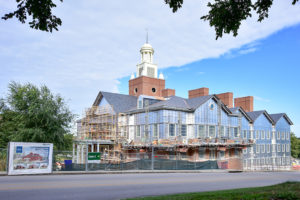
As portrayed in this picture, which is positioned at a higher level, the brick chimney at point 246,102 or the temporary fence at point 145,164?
the brick chimney at point 246,102

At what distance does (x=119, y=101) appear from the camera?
47125 millimetres

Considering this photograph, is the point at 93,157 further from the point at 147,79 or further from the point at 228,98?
the point at 228,98

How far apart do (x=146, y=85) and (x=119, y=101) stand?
9563mm

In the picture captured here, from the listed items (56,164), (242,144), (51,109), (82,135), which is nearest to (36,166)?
(56,164)

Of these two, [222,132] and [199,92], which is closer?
[222,132]

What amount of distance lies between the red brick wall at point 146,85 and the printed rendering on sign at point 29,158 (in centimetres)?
3167

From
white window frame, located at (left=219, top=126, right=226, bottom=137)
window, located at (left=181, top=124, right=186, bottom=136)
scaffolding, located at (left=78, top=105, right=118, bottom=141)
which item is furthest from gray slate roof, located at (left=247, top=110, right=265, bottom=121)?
scaffolding, located at (left=78, top=105, right=118, bottom=141)

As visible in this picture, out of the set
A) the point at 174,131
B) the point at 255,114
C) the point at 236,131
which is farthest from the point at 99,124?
the point at 255,114

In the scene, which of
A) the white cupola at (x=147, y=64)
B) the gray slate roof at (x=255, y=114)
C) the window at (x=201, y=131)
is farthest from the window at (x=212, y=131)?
the white cupola at (x=147, y=64)

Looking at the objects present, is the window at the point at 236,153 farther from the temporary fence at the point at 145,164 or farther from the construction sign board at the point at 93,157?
the construction sign board at the point at 93,157

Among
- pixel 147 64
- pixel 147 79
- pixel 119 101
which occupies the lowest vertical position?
pixel 119 101

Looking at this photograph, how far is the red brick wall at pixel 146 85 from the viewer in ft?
180

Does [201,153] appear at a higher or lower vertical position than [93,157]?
lower

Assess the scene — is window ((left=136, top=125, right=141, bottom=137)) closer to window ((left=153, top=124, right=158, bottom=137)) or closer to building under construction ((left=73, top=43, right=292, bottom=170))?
building under construction ((left=73, top=43, right=292, bottom=170))
